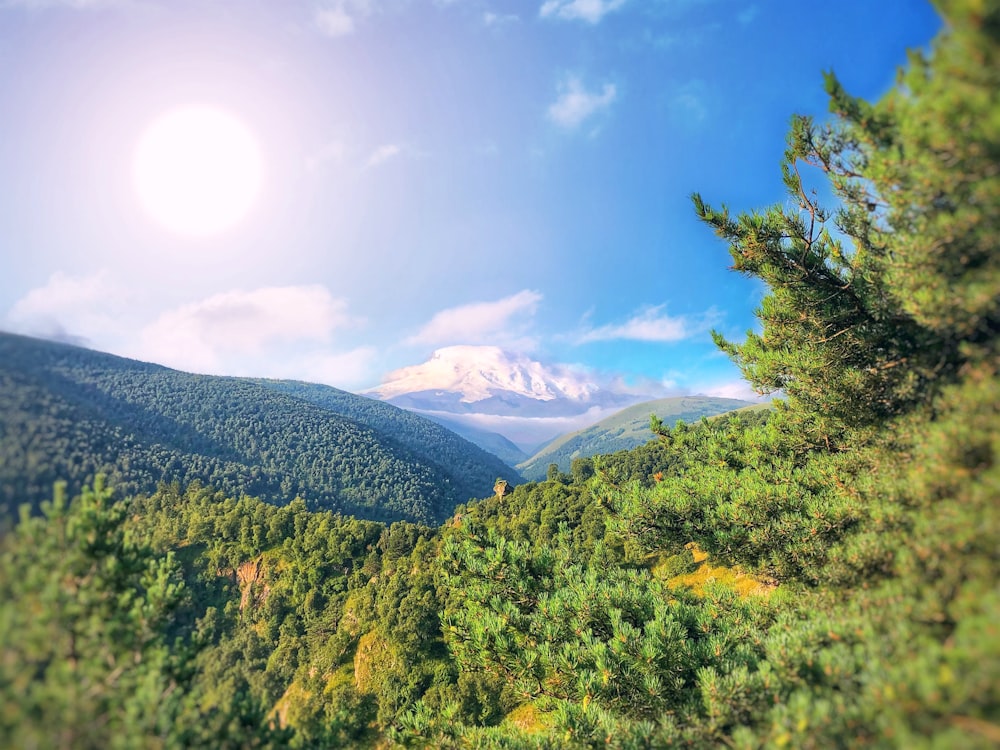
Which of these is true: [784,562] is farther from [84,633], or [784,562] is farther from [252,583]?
[252,583]

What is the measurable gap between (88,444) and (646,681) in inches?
287

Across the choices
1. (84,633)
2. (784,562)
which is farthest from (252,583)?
(784,562)

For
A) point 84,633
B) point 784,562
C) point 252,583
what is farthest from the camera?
point 252,583

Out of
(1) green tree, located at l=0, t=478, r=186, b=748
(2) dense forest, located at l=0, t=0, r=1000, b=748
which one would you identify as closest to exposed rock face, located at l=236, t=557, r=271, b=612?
(2) dense forest, located at l=0, t=0, r=1000, b=748

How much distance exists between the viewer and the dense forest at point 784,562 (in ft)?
9.18

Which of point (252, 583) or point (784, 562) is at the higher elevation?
point (784, 562)

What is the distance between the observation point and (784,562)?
6957mm

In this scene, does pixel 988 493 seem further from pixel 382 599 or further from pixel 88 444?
pixel 382 599

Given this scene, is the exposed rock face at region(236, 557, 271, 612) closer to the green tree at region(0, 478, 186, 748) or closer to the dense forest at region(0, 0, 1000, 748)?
the dense forest at region(0, 0, 1000, 748)

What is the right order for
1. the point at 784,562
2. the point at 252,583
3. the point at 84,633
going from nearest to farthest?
the point at 84,633, the point at 784,562, the point at 252,583

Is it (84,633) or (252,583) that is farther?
(252,583)

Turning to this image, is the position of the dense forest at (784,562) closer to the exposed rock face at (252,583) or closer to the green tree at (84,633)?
the green tree at (84,633)

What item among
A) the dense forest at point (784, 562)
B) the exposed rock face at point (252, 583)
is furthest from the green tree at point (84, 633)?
the exposed rock face at point (252, 583)

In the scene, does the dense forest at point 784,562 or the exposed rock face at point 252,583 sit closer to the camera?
the dense forest at point 784,562
